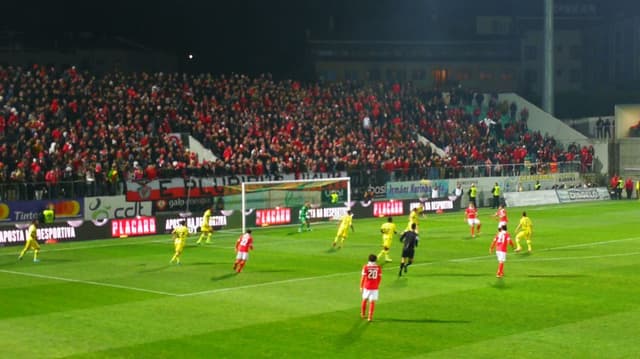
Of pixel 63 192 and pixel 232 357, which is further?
pixel 63 192

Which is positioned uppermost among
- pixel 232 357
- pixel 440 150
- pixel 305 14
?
pixel 305 14

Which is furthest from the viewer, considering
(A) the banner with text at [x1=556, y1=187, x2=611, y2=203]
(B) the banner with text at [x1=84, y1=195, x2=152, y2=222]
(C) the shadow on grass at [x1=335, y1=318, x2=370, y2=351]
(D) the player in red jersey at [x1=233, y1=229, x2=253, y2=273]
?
(A) the banner with text at [x1=556, y1=187, x2=611, y2=203]

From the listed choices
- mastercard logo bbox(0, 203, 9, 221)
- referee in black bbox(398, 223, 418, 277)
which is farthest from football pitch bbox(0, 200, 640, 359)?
mastercard logo bbox(0, 203, 9, 221)

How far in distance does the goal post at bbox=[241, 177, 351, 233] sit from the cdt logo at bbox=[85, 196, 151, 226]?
18.8ft

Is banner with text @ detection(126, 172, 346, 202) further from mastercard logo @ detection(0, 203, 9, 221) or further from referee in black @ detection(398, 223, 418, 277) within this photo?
referee in black @ detection(398, 223, 418, 277)

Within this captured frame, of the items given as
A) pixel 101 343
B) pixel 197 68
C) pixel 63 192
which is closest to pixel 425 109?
pixel 197 68

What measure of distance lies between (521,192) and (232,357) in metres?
53.0

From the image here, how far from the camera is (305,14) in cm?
8562

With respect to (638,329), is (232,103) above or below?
above

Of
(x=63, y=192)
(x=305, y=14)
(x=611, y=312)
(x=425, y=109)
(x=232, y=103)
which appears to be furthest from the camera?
(x=305, y=14)

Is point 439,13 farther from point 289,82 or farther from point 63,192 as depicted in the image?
point 63,192

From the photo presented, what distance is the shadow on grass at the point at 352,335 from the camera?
900 inches

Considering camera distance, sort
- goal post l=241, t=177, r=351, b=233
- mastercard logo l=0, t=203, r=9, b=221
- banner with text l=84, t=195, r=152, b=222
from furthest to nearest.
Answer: goal post l=241, t=177, r=351, b=233 < banner with text l=84, t=195, r=152, b=222 < mastercard logo l=0, t=203, r=9, b=221

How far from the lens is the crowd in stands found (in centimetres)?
5350
